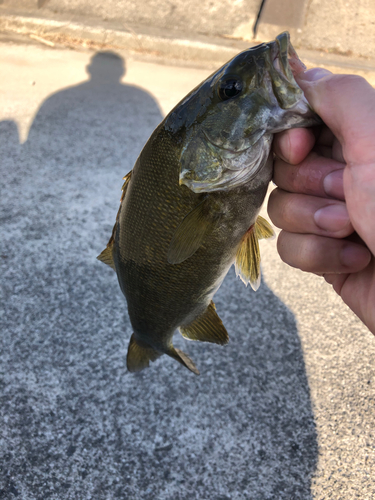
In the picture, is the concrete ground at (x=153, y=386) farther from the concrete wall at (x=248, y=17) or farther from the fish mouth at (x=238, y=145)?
the concrete wall at (x=248, y=17)

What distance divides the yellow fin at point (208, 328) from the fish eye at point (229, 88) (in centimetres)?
91

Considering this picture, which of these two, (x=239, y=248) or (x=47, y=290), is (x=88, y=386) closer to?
(x=47, y=290)

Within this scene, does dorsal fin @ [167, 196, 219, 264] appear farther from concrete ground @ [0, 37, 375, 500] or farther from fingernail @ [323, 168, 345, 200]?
concrete ground @ [0, 37, 375, 500]

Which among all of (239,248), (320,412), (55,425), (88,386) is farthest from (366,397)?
(55,425)

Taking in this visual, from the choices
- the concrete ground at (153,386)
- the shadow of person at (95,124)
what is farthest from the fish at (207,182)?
the shadow of person at (95,124)

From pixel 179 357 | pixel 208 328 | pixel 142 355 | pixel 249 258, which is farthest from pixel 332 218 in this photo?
pixel 142 355

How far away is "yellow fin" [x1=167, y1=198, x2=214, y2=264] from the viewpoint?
4.12 feet

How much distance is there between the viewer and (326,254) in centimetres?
143

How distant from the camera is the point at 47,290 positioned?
98.8 inches

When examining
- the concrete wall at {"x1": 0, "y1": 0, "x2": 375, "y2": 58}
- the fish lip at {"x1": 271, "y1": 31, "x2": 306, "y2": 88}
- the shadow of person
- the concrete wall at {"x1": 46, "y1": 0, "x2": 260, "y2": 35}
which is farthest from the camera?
the concrete wall at {"x1": 46, "y1": 0, "x2": 260, "y2": 35}

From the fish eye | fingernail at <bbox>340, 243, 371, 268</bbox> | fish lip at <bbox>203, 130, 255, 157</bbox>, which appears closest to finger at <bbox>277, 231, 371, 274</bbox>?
fingernail at <bbox>340, 243, 371, 268</bbox>

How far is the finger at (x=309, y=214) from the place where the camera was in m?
1.38

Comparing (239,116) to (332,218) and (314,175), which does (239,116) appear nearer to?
(314,175)

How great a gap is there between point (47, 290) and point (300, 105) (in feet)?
6.46
